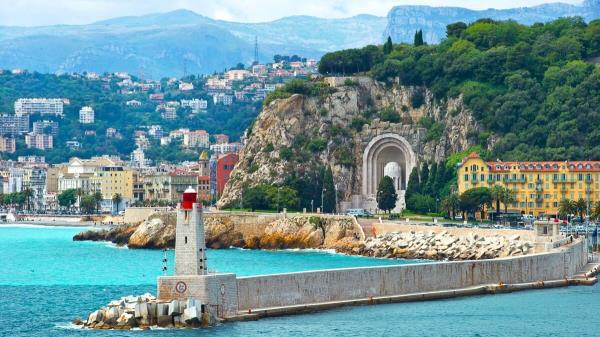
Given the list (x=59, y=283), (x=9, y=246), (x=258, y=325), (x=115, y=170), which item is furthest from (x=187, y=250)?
(x=115, y=170)

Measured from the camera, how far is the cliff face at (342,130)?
117 meters

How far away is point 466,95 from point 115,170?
59.3 m

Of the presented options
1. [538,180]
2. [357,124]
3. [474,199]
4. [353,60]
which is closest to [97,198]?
[353,60]

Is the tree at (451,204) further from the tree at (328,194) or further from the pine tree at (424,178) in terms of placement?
the tree at (328,194)

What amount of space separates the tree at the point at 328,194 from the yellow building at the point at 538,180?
36.6 ft

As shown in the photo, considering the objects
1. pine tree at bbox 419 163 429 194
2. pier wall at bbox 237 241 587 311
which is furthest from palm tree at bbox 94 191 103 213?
pier wall at bbox 237 241 587 311

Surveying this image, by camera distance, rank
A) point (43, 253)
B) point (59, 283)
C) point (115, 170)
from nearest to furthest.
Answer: point (59, 283), point (43, 253), point (115, 170)

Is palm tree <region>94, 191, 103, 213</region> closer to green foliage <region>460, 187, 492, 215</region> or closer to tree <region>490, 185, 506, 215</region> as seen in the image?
green foliage <region>460, 187, 492, 215</region>

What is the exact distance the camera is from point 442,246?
280 ft

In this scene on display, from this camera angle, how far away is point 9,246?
4422 inches

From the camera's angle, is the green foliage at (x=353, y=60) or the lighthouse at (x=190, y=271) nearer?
the lighthouse at (x=190, y=271)

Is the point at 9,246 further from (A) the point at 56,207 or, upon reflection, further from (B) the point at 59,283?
(A) the point at 56,207

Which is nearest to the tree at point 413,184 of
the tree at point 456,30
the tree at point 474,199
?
the tree at point 474,199

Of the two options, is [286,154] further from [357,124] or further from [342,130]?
[357,124]
